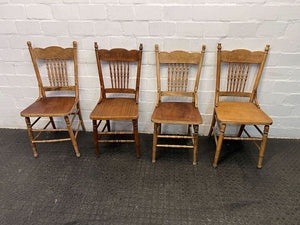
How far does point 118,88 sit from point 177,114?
648mm

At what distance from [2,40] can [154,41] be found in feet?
4.87

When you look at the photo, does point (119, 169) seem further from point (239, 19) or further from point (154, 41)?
point (239, 19)

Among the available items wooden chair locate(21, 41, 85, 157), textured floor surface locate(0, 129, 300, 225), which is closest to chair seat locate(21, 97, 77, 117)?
→ wooden chair locate(21, 41, 85, 157)

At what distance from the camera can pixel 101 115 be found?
1816 millimetres

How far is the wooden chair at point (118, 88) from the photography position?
186 cm

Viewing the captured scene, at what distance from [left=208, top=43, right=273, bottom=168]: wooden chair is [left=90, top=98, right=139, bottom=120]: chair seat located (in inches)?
29.2

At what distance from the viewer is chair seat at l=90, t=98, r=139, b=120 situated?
1801 millimetres

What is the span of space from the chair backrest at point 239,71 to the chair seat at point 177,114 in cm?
27

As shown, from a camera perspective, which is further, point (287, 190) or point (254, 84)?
point (254, 84)

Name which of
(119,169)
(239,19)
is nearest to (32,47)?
(119,169)

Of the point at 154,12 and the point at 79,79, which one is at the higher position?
the point at 154,12

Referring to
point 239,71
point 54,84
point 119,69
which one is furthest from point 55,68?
point 239,71

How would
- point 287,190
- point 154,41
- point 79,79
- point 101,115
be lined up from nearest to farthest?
point 287,190
point 101,115
point 154,41
point 79,79

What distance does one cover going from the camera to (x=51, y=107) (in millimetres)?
1944
